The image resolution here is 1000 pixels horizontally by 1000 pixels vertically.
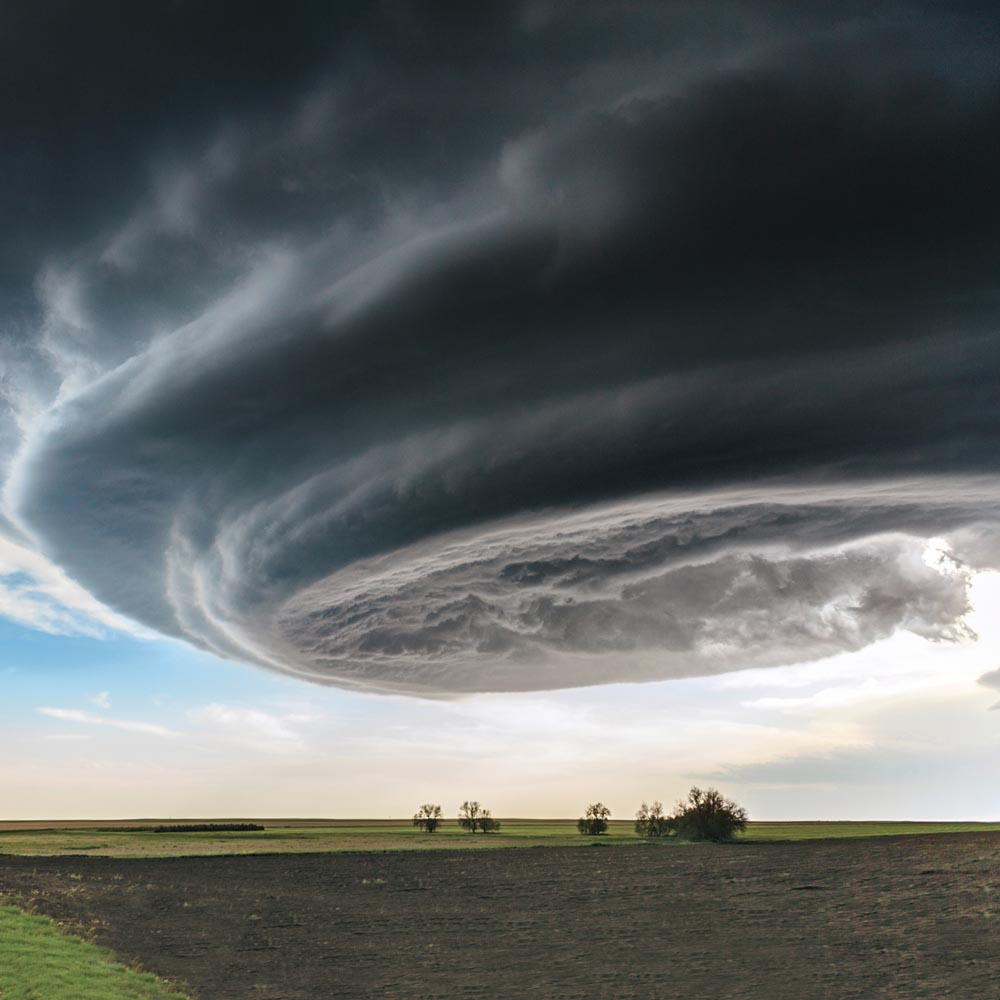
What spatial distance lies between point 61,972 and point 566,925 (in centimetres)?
3069

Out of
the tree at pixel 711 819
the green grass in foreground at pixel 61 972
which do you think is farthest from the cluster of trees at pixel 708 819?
the green grass in foreground at pixel 61 972

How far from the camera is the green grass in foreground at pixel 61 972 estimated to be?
2859 cm

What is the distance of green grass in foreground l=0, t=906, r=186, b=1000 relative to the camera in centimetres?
2859

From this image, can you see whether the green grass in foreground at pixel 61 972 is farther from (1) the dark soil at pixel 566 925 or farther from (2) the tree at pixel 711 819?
(2) the tree at pixel 711 819

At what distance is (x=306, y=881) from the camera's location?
252ft

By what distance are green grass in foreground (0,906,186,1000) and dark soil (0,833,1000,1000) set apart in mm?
2527

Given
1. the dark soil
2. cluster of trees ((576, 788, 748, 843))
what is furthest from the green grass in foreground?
cluster of trees ((576, 788, 748, 843))

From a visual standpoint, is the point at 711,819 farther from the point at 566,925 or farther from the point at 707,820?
the point at 566,925

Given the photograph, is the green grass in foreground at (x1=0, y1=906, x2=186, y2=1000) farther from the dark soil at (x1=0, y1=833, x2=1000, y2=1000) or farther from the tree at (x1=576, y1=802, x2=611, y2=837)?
the tree at (x1=576, y1=802, x2=611, y2=837)

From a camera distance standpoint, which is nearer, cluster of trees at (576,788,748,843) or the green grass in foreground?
the green grass in foreground

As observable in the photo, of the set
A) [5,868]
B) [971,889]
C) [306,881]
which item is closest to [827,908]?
[971,889]

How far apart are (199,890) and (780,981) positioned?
50314 mm

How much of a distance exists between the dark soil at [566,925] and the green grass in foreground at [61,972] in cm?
253

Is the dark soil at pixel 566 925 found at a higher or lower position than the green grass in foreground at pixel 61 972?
lower
